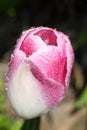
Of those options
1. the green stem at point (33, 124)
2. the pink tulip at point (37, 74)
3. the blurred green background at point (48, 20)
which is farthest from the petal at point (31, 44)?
the blurred green background at point (48, 20)

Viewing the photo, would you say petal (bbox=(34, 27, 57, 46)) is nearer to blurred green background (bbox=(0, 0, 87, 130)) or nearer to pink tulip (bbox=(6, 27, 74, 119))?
pink tulip (bbox=(6, 27, 74, 119))

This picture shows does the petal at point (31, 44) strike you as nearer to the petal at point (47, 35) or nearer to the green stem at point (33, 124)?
the petal at point (47, 35)

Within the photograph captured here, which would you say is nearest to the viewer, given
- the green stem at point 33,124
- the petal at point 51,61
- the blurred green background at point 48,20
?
the petal at point 51,61

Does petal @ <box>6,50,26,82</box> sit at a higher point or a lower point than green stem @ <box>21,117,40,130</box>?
higher

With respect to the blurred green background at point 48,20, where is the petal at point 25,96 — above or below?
above

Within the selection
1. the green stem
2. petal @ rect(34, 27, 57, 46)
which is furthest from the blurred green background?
petal @ rect(34, 27, 57, 46)

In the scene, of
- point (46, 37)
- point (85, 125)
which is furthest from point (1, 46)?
point (46, 37)

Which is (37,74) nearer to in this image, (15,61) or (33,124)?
→ (15,61)

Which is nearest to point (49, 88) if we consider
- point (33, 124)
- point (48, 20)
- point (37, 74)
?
point (37, 74)
